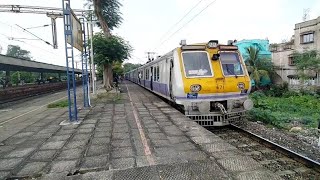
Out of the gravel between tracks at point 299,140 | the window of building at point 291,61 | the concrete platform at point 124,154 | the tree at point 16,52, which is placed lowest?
the gravel between tracks at point 299,140

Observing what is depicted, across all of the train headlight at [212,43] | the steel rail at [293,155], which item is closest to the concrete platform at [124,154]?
the steel rail at [293,155]

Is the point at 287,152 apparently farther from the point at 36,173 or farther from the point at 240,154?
the point at 36,173

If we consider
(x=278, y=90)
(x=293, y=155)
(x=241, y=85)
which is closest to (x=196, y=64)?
(x=241, y=85)

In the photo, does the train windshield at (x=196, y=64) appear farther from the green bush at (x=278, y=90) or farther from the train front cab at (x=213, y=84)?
the green bush at (x=278, y=90)

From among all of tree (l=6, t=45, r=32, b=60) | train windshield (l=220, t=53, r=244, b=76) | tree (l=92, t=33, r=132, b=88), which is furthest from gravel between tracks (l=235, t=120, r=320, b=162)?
tree (l=6, t=45, r=32, b=60)

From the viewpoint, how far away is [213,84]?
7.35m

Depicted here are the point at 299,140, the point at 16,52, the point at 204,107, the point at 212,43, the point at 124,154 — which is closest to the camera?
the point at 124,154

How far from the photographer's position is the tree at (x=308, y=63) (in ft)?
62.4

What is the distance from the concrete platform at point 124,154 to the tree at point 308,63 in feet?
55.4

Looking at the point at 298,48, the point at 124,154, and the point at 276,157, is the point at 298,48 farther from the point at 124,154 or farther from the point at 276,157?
the point at 124,154

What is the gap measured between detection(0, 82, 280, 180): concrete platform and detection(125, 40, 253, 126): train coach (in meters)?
0.78

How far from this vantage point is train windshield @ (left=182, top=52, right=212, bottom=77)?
7574 millimetres

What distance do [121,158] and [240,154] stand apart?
6.86 ft

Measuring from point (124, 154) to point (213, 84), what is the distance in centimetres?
398
